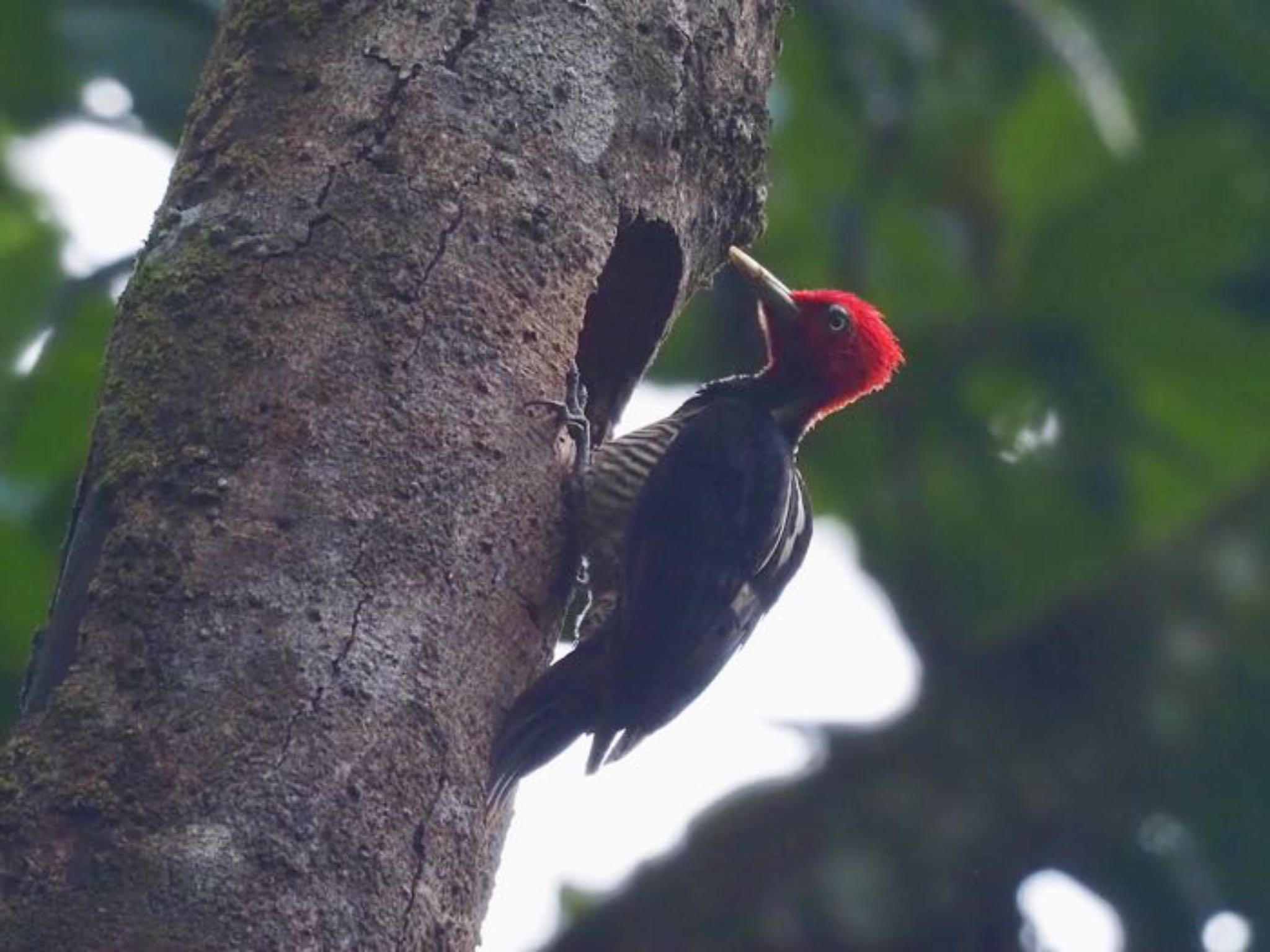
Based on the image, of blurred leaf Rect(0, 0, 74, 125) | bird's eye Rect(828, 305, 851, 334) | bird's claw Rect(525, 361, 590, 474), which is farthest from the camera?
bird's eye Rect(828, 305, 851, 334)

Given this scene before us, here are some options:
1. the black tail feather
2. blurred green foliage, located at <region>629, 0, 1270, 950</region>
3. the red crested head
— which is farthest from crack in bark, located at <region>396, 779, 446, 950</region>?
blurred green foliage, located at <region>629, 0, 1270, 950</region>

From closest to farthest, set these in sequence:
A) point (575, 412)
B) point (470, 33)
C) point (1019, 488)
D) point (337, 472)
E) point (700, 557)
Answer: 1. point (337, 472)
2. point (470, 33)
3. point (575, 412)
4. point (700, 557)
5. point (1019, 488)

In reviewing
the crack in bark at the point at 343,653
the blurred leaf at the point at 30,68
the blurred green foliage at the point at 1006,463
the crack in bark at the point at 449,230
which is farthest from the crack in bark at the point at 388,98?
the blurred leaf at the point at 30,68

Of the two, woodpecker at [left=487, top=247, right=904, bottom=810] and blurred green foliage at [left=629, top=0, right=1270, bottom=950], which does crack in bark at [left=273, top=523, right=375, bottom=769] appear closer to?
woodpecker at [left=487, top=247, right=904, bottom=810]

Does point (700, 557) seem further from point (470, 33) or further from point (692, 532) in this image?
point (470, 33)

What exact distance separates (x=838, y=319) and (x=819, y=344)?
8cm

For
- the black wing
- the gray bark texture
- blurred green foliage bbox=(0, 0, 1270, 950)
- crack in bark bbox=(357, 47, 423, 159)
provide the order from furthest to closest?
1. blurred green foliage bbox=(0, 0, 1270, 950)
2. the black wing
3. crack in bark bbox=(357, 47, 423, 159)
4. the gray bark texture

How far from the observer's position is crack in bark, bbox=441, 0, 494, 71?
3.75 m

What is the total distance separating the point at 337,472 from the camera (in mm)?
→ 3242

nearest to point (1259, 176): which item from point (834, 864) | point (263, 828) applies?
point (834, 864)

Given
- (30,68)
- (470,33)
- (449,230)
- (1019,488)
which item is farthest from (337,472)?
(1019,488)

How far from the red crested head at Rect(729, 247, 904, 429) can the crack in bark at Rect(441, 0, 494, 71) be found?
1.61 meters

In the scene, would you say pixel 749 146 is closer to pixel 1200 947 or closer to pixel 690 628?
pixel 690 628

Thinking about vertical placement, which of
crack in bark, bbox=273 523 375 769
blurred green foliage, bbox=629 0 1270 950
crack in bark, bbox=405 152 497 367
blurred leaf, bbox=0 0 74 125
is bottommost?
blurred green foliage, bbox=629 0 1270 950
